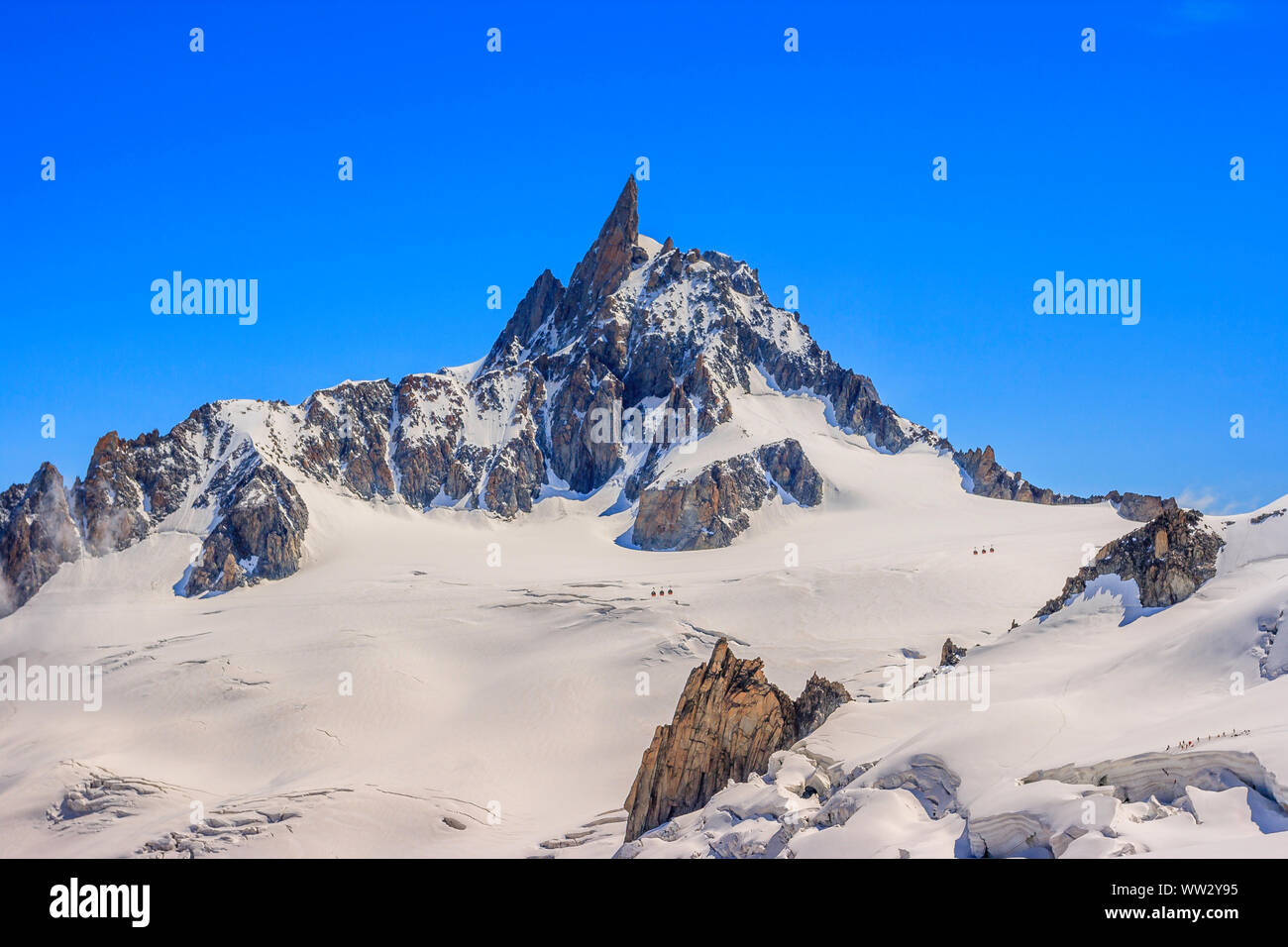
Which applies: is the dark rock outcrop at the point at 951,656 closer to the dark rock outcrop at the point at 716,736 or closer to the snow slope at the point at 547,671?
the snow slope at the point at 547,671

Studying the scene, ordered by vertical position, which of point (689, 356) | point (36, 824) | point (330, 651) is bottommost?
point (36, 824)

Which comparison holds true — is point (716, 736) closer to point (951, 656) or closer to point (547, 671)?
point (951, 656)

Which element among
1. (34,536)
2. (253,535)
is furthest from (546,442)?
(34,536)

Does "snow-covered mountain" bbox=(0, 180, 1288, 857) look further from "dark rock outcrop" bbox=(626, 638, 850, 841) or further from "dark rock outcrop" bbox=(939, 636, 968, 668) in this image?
"dark rock outcrop" bbox=(939, 636, 968, 668)

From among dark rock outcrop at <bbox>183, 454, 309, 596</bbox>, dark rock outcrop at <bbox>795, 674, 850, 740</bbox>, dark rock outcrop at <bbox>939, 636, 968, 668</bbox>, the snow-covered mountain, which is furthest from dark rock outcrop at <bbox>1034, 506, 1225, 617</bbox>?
dark rock outcrop at <bbox>183, 454, 309, 596</bbox>

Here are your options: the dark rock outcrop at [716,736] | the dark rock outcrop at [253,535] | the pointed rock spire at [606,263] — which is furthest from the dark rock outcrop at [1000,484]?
the dark rock outcrop at [716,736]
